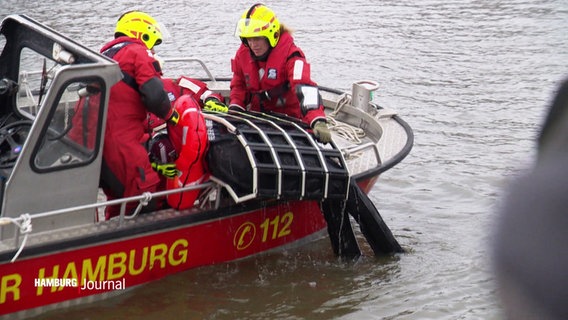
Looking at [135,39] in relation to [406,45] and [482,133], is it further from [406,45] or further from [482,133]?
[406,45]

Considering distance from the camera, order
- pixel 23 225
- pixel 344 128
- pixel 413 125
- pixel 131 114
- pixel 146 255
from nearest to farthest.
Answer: pixel 23 225
pixel 131 114
pixel 146 255
pixel 344 128
pixel 413 125

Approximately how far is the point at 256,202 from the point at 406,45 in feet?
28.3

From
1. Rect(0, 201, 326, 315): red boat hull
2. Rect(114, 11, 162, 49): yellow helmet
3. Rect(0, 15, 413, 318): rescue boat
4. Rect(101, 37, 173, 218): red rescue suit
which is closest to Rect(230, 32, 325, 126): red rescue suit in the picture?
Rect(0, 15, 413, 318): rescue boat

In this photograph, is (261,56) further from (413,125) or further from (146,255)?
(413,125)

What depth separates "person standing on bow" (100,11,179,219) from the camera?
532 cm

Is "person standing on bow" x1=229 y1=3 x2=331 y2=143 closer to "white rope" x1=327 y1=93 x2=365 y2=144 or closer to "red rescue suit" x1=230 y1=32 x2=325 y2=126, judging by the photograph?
"red rescue suit" x1=230 y1=32 x2=325 y2=126

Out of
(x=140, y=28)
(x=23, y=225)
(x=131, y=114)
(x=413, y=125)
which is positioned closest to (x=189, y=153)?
(x=131, y=114)

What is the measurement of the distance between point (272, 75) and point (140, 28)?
4.52ft

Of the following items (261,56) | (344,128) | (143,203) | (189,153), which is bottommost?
(344,128)

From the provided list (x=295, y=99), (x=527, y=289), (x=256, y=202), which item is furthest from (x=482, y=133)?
(x=527, y=289)

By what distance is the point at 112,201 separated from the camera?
4977 millimetres

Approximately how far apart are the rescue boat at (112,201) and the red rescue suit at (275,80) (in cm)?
31

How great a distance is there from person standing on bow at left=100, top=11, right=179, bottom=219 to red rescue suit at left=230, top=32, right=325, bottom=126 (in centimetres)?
128

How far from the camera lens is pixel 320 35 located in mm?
14977
